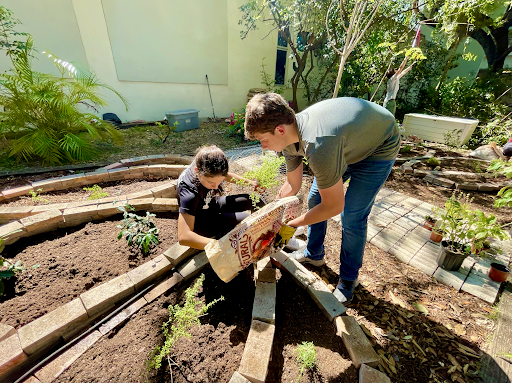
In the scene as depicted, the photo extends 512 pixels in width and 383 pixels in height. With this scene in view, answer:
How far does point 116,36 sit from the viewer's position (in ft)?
18.5

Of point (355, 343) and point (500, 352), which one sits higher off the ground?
point (355, 343)

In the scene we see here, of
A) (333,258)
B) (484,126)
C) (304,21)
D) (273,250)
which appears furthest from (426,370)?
(484,126)

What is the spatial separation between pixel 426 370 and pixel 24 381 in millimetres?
2282

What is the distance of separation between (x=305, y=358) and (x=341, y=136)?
1239mm

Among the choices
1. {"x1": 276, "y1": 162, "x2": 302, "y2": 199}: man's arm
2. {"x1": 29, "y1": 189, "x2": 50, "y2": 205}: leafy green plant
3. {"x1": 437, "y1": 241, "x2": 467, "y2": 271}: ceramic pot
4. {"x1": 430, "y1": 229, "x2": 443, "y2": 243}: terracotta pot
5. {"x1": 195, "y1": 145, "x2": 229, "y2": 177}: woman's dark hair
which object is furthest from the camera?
{"x1": 29, "y1": 189, "x2": 50, "y2": 205}: leafy green plant

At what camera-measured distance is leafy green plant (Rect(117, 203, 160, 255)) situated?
1847 mm

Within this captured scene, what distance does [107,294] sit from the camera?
1.48 m

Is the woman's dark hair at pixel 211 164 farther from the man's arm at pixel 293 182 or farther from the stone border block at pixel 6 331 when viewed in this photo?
the stone border block at pixel 6 331

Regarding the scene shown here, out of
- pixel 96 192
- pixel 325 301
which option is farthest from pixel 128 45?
pixel 325 301

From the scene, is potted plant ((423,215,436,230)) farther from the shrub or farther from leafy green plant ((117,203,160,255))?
the shrub

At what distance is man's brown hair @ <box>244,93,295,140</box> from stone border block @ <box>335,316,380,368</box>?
1.32 meters

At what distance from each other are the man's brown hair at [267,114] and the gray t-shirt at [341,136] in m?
0.12

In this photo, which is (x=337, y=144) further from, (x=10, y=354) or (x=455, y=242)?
(x=10, y=354)

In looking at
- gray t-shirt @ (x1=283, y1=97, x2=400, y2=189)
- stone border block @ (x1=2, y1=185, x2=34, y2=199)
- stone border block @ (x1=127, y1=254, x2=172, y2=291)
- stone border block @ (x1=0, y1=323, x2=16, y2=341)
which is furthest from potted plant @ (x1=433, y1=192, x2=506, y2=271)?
stone border block @ (x1=2, y1=185, x2=34, y2=199)
